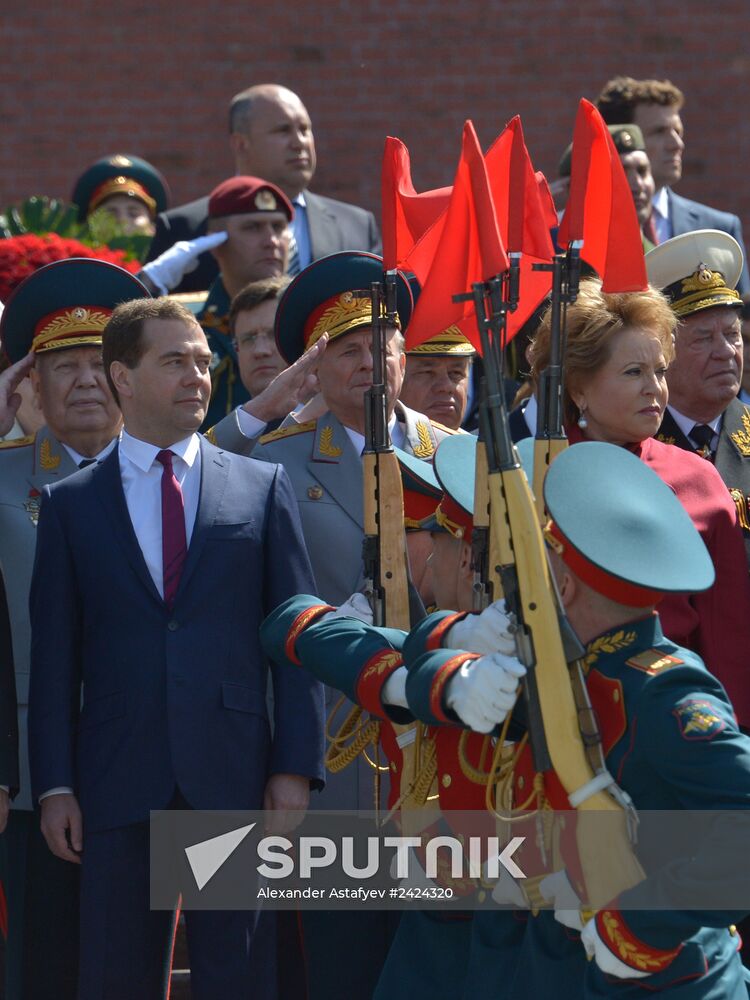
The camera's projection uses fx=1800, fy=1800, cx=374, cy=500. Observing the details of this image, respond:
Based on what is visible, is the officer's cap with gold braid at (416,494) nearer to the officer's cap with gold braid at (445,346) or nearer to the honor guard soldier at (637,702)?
the honor guard soldier at (637,702)

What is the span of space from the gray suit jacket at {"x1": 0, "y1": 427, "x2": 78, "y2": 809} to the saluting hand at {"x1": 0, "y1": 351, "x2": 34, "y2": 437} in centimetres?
25

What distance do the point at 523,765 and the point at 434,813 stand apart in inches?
17.9

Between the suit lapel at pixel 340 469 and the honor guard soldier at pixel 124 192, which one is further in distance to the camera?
the honor guard soldier at pixel 124 192

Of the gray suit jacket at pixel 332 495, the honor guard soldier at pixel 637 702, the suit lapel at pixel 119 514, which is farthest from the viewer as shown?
the gray suit jacket at pixel 332 495

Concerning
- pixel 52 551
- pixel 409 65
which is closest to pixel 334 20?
pixel 409 65

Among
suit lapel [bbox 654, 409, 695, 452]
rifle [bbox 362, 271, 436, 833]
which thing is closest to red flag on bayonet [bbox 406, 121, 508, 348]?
rifle [bbox 362, 271, 436, 833]

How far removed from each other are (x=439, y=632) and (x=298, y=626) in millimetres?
409

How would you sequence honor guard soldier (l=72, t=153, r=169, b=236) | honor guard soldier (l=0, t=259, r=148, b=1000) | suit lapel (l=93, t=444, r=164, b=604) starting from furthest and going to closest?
honor guard soldier (l=72, t=153, r=169, b=236)
honor guard soldier (l=0, t=259, r=148, b=1000)
suit lapel (l=93, t=444, r=164, b=604)

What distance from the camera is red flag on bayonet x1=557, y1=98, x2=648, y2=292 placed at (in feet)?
12.5

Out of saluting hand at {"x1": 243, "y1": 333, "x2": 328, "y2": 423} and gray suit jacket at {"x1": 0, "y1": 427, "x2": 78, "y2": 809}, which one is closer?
gray suit jacket at {"x1": 0, "y1": 427, "x2": 78, "y2": 809}

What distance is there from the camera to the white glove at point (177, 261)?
22.4ft

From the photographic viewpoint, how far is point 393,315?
160 inches

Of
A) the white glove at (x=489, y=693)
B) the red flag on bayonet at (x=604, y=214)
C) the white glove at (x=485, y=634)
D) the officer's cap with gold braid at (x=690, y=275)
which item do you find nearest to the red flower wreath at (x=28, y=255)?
the officer's cap with gold braid at (x=690, y=275)

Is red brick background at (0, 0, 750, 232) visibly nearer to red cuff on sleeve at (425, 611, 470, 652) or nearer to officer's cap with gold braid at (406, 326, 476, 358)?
officer's cap with gold braid at (406, 326, 476, 358)
